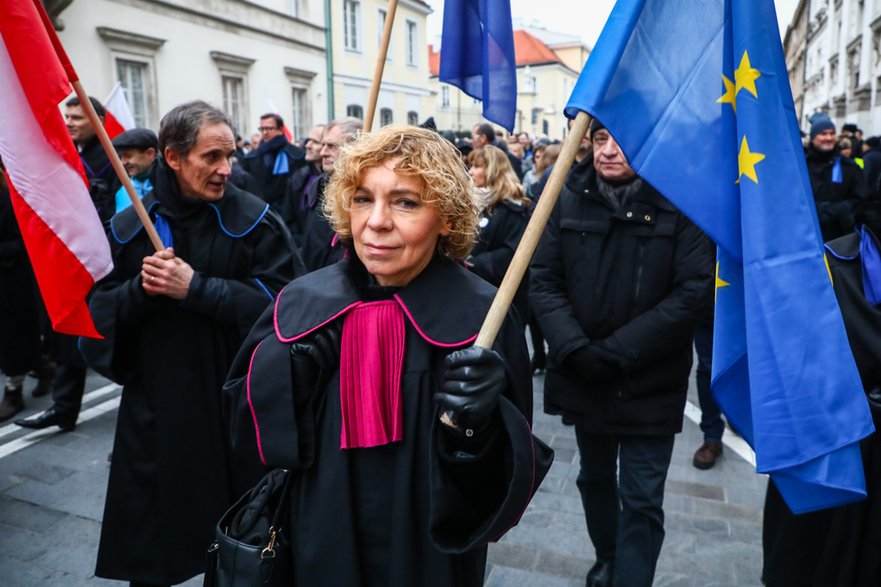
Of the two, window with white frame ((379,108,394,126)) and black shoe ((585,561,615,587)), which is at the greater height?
window with white frame ((379,108,394,126))

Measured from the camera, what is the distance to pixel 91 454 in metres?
4.88

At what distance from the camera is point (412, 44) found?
32.6 m

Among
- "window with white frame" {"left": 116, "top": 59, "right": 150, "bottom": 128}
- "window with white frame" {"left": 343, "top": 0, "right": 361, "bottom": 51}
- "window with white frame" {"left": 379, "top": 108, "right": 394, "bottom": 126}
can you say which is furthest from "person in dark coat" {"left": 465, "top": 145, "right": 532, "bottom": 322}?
"window with white frame" {"left": 379, "top": 108, "right": 394, "bottom": 126}

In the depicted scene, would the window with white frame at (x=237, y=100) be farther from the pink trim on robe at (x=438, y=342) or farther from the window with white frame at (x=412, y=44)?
the pink trim on robe at (x=438, y=342)

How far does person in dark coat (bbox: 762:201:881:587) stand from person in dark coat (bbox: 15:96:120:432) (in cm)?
457

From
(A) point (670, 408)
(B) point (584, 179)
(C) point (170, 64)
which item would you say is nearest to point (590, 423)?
(A) point (670, 408)

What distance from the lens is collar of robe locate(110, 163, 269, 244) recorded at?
9.70 ft

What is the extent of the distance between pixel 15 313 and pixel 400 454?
4.85m

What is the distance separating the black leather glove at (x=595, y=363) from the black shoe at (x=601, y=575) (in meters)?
0.89

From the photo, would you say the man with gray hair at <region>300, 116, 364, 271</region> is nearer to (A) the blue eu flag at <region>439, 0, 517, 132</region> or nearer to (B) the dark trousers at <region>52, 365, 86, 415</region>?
(A) the blue eu flag at <region>439, 0, 517, 132</region>

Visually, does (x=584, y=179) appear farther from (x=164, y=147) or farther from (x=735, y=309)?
(x=164, y=147)

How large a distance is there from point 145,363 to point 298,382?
1.26 meters

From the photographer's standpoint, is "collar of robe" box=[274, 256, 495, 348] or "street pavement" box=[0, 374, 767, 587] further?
"street pavement" box=[0, 374, 767, 587]

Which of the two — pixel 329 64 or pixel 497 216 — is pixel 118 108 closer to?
pixel 497 216
